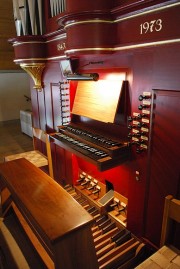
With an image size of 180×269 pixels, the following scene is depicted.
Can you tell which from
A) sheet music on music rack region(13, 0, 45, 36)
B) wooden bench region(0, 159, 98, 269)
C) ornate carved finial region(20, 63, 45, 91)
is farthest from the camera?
ornate carved finial region(20, 63, 45, 91)

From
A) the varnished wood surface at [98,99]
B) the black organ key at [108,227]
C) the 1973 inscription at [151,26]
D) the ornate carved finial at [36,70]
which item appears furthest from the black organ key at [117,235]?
the ornate carved finial at [36,70]

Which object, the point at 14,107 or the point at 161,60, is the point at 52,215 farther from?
the point at 14,107

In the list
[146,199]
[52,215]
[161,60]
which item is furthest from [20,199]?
[161,60]

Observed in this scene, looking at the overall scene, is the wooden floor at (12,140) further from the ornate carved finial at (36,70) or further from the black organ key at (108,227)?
the black organ key at (108,227)

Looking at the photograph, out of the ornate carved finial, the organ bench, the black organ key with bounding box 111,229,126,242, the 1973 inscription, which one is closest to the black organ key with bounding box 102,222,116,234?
the organ bench

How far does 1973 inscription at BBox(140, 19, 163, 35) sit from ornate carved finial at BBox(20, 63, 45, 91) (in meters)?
2.15

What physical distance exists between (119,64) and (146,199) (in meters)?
1.40

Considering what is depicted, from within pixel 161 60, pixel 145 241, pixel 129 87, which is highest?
pixel 161 60

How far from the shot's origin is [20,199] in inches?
64.9

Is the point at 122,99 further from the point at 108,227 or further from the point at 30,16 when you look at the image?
the point at 30,16

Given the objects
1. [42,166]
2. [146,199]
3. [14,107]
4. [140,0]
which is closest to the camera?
[140,0]

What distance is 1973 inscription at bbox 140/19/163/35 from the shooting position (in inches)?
63.2

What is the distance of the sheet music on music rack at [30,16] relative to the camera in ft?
9.98

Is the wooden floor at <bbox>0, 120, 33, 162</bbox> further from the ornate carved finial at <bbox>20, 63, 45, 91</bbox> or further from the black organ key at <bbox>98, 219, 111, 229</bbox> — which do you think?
the black organ key at <bbox>98, 219, 111, 229</bbox>
